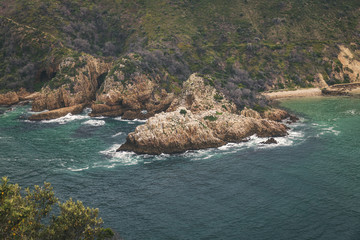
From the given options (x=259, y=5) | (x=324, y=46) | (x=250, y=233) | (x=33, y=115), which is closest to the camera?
(x=250, y=233)

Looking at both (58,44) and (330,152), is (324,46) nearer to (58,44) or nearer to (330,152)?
(330,152)

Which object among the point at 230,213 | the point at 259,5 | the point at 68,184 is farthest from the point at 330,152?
the point at 259,5

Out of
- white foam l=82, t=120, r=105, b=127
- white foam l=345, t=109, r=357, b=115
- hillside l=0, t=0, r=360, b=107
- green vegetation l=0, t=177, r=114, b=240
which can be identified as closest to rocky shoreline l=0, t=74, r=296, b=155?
white foam l=82, t=120, r=105, b=127

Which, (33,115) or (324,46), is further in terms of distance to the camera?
(324,46)

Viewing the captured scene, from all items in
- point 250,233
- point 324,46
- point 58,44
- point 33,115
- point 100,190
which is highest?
point 58,44

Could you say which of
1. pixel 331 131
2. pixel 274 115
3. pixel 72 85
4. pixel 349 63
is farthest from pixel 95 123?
pixel 349 63

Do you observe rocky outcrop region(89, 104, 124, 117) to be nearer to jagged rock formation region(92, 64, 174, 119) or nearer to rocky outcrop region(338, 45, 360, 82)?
jagged rock formation region(92, 64, 174, 119)
